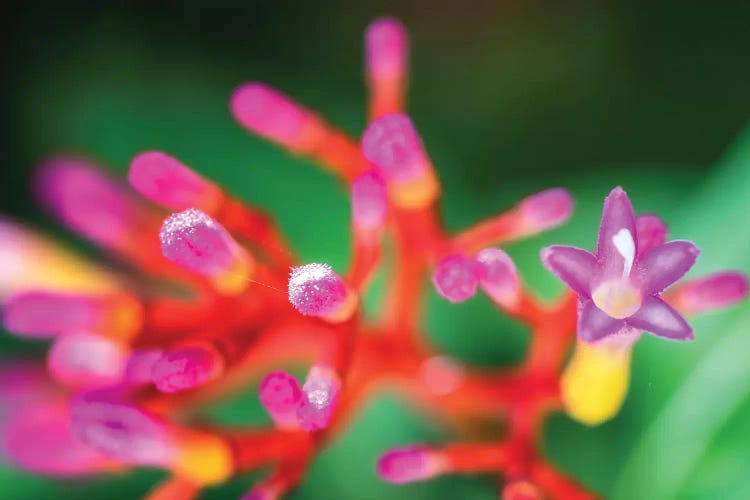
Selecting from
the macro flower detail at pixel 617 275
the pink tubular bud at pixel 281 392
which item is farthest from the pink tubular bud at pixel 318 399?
the macro flower detail at pixel 617 275

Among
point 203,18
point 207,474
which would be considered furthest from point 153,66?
point 207,474

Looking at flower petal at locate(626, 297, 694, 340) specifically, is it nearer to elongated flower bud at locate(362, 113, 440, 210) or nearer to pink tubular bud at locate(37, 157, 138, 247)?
elongated flower bud at locate(362, 113, 440, 210)

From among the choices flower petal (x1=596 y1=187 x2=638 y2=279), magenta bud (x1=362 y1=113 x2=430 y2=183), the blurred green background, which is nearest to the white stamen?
flower petal (x1=596 y1=187 x2=638 y2=279)

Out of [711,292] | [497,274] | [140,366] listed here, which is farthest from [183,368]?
[711,292]

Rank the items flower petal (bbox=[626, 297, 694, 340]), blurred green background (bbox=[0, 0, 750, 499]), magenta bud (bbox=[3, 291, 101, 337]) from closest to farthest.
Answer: flower petal (bbox=[626, 297, 694, 340]), magenta bud (bbox=[3, 291, 101, 337]), blurred green background (bbox=[0, 0, 750, 499])

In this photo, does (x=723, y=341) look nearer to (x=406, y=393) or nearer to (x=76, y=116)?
(x=406, y=393)

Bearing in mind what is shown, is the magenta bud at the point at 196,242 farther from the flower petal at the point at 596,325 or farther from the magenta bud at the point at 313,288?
the flower petal at the point at 596,325
